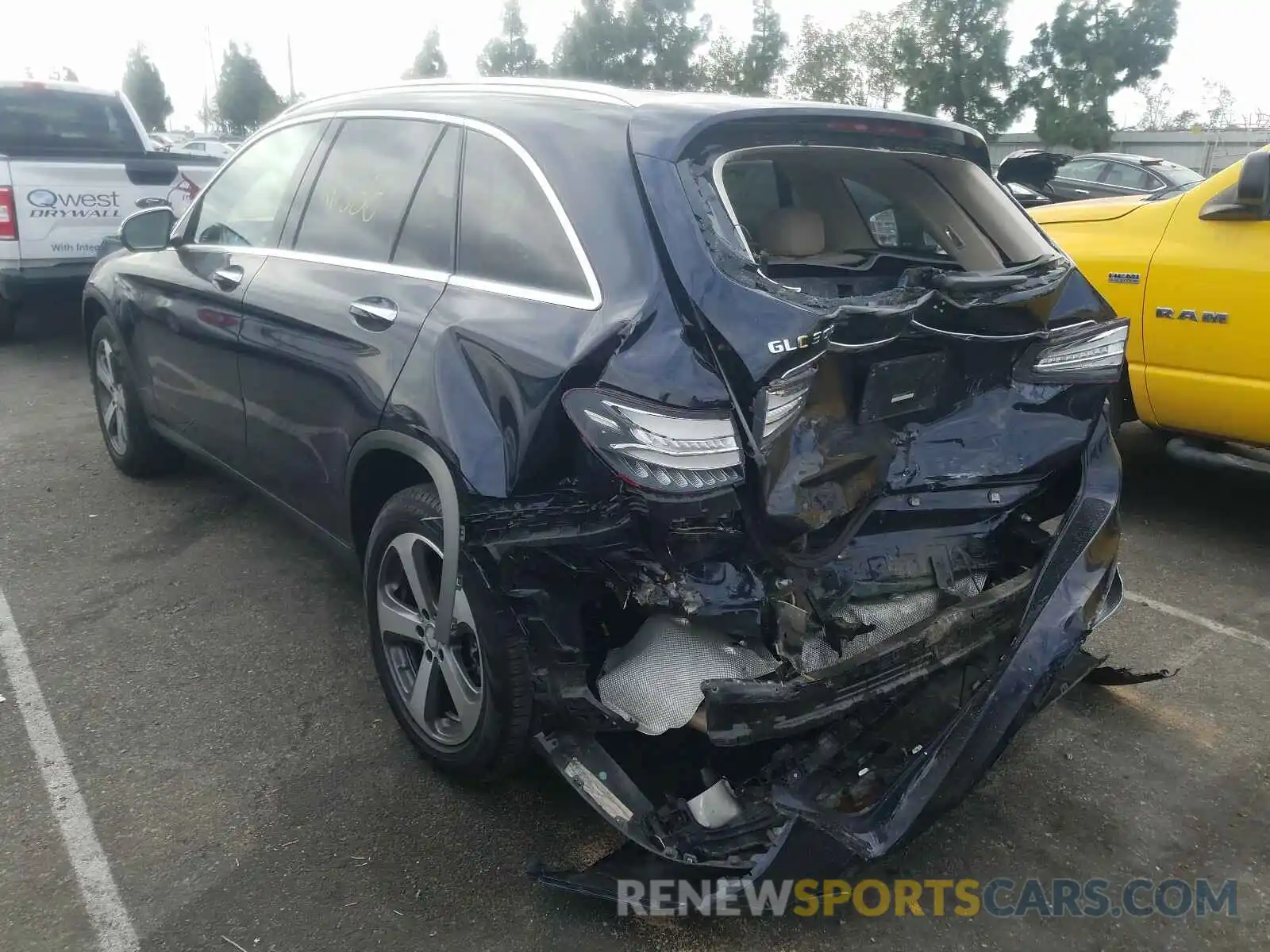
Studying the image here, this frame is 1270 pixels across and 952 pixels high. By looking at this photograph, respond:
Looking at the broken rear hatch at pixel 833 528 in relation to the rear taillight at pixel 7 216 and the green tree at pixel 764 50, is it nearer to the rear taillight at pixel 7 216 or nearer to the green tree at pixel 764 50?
the rear taillight at pixel 7 216

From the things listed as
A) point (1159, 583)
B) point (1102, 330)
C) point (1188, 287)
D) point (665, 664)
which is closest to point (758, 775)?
point (665, 664)

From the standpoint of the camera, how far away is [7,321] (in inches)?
340

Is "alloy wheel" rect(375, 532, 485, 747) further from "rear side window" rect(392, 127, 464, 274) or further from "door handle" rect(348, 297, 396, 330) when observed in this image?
"rear side window" rect(392, 127, 464, 274)

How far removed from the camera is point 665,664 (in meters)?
2.36

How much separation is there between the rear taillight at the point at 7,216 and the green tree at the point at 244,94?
51.1 meters

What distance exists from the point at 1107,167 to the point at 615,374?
15202 mm

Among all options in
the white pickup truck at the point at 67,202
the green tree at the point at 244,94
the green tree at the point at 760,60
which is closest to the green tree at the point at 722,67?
the green tree at the point at 760,60

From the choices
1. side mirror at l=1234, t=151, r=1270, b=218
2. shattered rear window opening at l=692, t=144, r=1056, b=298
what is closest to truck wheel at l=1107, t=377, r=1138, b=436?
side mirror at l=1234, t=151, r=1270, b=218

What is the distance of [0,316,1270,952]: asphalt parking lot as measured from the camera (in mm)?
2445

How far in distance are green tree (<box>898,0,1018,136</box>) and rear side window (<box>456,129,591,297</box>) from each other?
37.3m

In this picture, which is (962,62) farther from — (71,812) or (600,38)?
(71,812)

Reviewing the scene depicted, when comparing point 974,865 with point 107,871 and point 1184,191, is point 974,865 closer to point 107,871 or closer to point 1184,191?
point 107,871

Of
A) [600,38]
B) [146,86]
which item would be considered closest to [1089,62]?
[600,38]

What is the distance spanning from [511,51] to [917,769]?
49.4m
